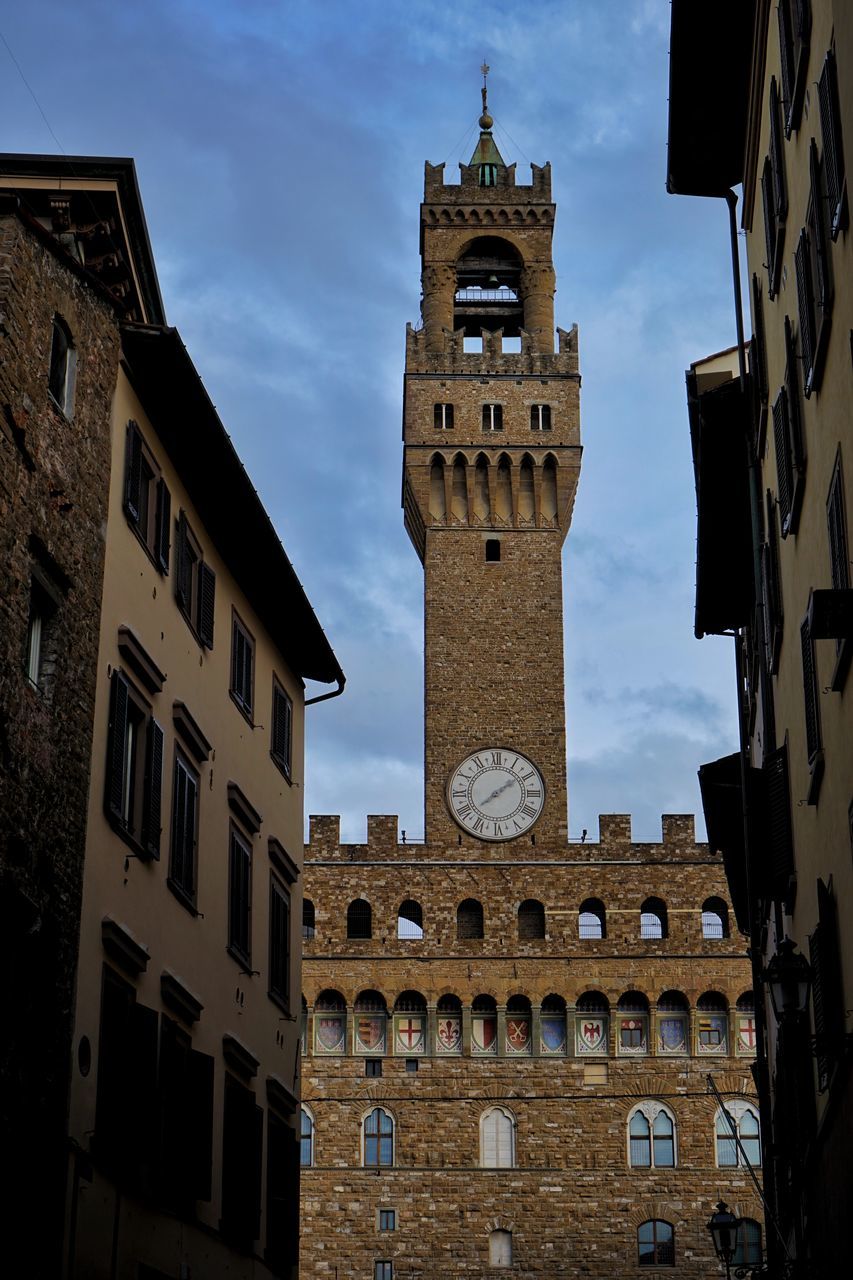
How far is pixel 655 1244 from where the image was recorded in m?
40.3

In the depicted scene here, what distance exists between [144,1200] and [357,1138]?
27047mm

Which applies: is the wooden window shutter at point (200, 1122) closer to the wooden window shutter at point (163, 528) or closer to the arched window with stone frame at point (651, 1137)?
the wooden window shutter at point (163, 528)

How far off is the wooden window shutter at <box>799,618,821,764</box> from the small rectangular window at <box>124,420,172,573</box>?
226 inches

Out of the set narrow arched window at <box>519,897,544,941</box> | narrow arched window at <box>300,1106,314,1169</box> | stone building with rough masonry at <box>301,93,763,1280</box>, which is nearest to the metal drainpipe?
stone building with rough masonry at <box>301,93,763,1280</box>

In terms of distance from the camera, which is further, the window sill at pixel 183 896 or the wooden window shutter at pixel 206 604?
A: the wooden window shutter at pixel 206 604

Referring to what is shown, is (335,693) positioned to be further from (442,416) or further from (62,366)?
(442,416)

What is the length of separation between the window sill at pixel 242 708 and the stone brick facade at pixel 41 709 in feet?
16.5

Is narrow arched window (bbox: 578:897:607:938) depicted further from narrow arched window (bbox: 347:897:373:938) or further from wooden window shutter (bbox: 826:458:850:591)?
wooden window shutter (bbox: 826:458:850:591)

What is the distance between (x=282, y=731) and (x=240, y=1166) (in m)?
5.59

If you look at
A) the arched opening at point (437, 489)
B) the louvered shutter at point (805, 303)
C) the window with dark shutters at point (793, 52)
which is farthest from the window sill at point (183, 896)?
the arched opening at point (437, 489)

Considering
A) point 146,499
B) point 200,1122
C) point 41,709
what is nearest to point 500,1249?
point 200,1122

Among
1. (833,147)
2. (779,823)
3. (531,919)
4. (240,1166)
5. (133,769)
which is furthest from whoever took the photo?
(531,919)

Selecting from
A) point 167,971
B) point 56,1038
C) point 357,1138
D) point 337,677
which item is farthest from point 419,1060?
point 56,1038

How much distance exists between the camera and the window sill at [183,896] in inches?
656
